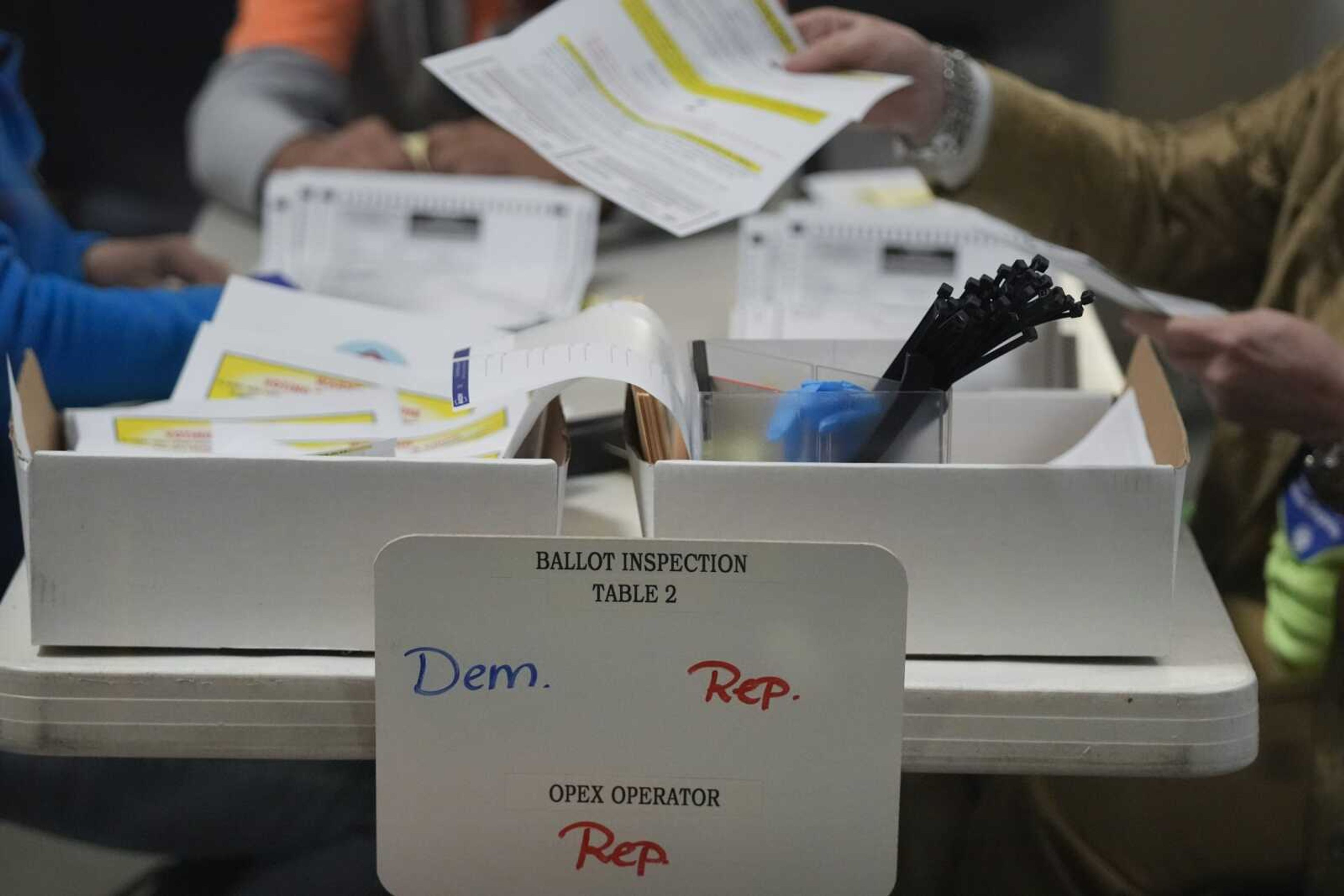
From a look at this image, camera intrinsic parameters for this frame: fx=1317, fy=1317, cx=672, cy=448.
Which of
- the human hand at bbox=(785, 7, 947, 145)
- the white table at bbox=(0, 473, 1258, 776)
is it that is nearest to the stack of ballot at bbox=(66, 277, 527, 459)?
the white table at bbox=(0, 473, 1258, 776)

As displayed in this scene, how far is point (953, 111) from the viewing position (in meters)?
1.04

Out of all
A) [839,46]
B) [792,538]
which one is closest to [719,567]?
[792,538]

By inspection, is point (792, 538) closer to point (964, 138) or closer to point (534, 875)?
point (534, 875)

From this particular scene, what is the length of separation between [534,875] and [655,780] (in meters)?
0.07

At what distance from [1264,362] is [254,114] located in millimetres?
1199

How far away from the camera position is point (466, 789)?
53 centimetres

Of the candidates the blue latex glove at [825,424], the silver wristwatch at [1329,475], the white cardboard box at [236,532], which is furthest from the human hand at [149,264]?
the silver wristwatch at [1329,475]

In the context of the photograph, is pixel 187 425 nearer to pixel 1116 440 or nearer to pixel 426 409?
pixel 426 409

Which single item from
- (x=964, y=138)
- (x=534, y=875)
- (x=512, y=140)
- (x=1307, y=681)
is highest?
(x=964, y=138)

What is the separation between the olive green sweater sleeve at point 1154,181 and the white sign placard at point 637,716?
66cm

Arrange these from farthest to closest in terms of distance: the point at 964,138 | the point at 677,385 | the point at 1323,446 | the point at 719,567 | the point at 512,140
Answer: the point at 512,140, the point at 964,138, the point at 1323,446, the point at 677,385, the point at 719,567

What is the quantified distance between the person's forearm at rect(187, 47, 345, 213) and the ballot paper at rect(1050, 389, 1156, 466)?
42.7 inches

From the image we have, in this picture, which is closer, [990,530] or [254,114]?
[990,530]

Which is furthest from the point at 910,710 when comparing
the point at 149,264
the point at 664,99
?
the point at 149,264
